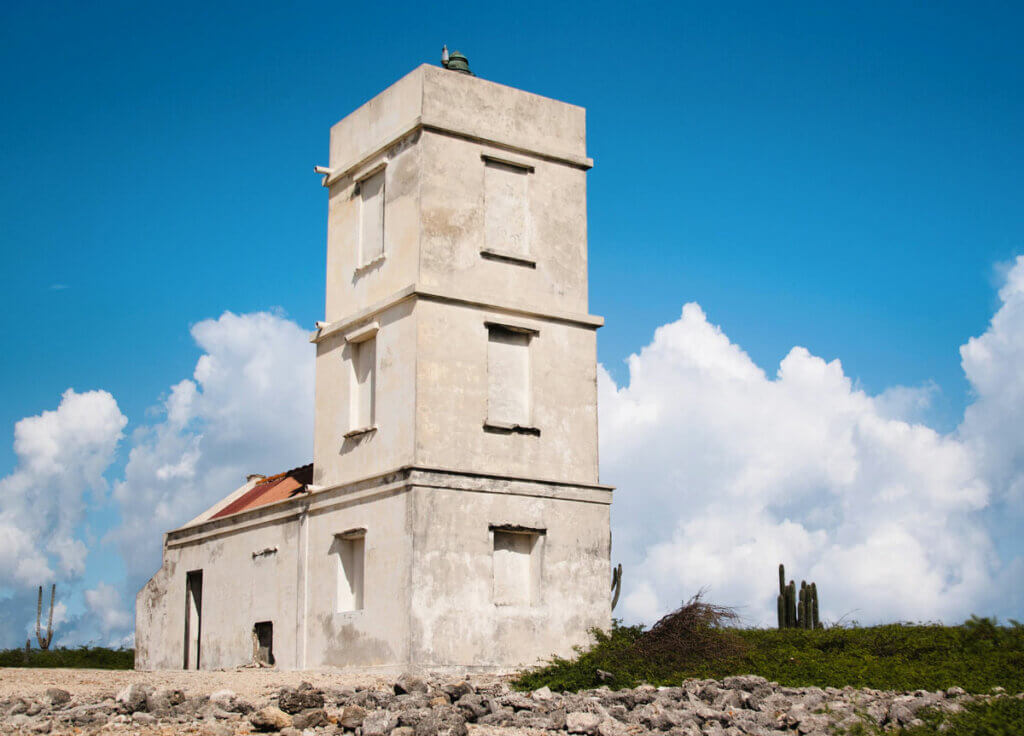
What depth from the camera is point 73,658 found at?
45.6 meters

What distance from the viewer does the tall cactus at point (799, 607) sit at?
99.9 ft

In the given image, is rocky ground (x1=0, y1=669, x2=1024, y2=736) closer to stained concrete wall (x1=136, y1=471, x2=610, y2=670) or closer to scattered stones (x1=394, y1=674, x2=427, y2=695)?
scattered stones (x1=394, y1=674, x2=427, y2=695)

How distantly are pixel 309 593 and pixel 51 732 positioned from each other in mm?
8981

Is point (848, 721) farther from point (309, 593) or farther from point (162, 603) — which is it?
point (162, 603)

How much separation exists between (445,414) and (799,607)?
37.2ft

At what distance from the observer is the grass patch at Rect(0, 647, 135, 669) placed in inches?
1710

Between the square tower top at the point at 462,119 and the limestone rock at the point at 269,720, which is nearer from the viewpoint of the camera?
the limestone rock at the point at 269,720

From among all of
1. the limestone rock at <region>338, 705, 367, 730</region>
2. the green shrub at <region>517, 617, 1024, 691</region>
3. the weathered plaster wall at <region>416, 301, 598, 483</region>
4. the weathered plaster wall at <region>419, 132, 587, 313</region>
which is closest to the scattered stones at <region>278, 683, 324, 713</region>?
the limestone rock at <region>338, 705, 367, 730</region>

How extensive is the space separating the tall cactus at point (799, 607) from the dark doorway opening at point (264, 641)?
39.4ft

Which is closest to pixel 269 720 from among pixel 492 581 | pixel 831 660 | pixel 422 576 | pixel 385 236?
pixel 422 576

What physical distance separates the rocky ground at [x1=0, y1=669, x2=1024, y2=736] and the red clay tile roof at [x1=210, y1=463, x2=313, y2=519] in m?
8.70

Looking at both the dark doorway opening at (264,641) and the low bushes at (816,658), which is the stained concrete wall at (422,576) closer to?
the dark doorway opening at (264,641)

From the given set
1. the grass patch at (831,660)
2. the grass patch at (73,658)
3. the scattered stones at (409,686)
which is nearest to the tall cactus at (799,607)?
the grass patch at (831,660)

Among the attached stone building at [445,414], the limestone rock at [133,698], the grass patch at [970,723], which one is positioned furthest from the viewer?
the attached stone building at [445,414]
